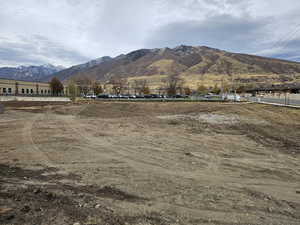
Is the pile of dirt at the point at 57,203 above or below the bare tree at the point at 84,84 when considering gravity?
below

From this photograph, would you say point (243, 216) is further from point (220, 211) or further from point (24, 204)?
point (24, 204)

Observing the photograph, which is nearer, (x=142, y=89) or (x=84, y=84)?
(x=142, y=89)

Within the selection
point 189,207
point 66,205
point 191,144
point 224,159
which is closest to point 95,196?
point 66,205

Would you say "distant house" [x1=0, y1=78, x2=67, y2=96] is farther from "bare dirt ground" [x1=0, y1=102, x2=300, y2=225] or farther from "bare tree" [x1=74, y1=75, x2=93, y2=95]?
"bare dirt ground" [x1=0, y1=102, x2=300, y2=225]

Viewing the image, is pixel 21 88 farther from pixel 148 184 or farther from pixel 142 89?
pixel 148 184

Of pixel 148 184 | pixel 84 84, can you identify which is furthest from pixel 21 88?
pixel 148 184

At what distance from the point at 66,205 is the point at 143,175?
2.41 m

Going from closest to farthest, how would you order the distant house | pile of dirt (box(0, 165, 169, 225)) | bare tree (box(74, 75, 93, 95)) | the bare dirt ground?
pile of dirt (box(0, 165, 169, 225)), the bare dirt ground, the distant house, bare tree (box(74, 75, 93, 95))

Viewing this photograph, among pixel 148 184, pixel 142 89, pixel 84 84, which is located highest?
pixel 84 84

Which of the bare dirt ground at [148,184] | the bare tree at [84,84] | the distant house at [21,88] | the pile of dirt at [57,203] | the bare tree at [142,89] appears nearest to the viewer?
the pile of dirt at [57,203]

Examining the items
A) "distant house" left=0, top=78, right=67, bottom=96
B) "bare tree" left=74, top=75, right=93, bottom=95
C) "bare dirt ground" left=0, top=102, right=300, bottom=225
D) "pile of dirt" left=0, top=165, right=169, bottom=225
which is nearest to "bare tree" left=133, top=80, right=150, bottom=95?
"bare tree" left=74, top=75, right=93, bottom=95

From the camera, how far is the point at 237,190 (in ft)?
15.6

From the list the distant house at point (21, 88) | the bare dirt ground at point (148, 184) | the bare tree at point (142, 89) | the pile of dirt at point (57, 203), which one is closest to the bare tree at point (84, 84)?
the distant house at point (21, 88)

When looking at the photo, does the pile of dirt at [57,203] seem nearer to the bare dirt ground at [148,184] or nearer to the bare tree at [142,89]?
the bare dirt ground at [148,184]
